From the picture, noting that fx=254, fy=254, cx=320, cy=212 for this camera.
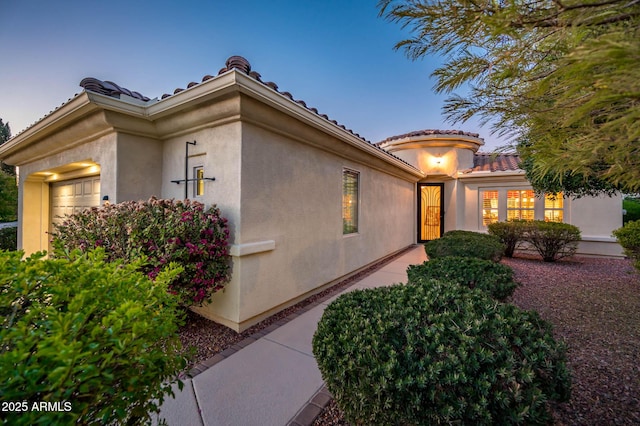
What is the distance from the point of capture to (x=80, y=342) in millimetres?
929

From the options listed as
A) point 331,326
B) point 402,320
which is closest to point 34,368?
point 331,326

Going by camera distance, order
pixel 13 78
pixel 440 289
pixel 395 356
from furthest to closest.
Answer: pixel 13 78, pixel 440 289, pixel 395 356

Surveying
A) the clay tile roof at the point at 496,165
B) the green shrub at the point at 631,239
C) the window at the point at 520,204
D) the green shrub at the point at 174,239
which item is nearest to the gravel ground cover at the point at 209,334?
the green shrub at the point at 174,239

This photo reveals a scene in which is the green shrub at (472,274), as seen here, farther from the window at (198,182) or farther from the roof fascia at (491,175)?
the roof fascia at (491,175)

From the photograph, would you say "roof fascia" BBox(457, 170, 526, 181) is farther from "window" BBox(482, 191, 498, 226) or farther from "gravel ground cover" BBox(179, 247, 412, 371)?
"gravel ground cover" BBox(179, 247, 412, 371)

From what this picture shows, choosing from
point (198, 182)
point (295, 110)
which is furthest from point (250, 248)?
point (295, 110)

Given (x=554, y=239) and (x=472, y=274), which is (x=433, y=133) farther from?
(x=472, y=274)

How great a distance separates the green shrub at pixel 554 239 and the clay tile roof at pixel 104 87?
1102 cm

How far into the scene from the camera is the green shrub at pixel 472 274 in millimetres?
3376

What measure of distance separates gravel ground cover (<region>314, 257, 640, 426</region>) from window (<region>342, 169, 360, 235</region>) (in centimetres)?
367

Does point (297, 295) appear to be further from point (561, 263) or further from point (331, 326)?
point (561, 263)

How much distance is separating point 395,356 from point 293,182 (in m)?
3.59

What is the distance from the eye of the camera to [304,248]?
16.5 ft

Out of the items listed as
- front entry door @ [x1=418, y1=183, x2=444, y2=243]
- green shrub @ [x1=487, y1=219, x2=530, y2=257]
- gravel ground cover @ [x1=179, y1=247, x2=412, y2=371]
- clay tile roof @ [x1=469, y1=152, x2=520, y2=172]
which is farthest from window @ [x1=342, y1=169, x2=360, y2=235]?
clay tile roof @ [x1=469, y1=152, x2=520, y2=172]
